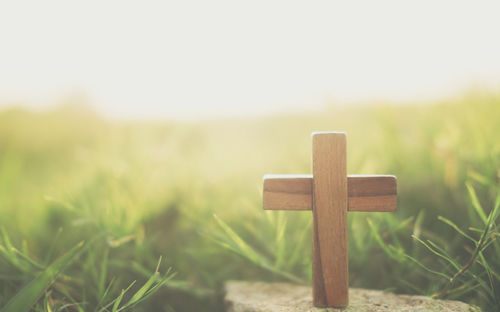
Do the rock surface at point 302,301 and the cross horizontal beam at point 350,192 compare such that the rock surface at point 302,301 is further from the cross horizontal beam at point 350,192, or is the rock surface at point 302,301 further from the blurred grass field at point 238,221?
the cross horizontal beam at point 350,192

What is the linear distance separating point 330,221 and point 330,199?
5 cm

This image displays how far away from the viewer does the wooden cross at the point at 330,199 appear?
934 mm

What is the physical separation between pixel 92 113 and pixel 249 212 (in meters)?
2.74

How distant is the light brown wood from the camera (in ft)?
3.06

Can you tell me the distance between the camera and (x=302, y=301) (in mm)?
1010

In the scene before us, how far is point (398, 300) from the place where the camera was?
0.99 metres

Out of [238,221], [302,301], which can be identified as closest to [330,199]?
[302,301]

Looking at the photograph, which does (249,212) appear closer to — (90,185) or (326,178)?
(326,178)

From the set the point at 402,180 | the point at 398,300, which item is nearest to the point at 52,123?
the point at 402,180

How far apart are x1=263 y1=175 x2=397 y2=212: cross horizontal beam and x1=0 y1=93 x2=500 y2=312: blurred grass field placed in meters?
0.06

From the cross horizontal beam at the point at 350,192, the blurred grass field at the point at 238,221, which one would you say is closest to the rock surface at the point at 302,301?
the blurred grass field at the point at 238,221

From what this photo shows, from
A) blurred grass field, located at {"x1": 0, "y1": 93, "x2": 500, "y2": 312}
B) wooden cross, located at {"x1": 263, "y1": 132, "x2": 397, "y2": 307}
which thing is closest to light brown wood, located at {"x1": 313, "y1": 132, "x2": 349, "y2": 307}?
wooden cross, located at {"x1": 263, "y1": 132, "x2": 397, "y2": 307}

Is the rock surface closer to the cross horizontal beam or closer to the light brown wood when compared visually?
the light brown wood

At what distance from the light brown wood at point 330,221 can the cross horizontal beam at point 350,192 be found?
3 cm
